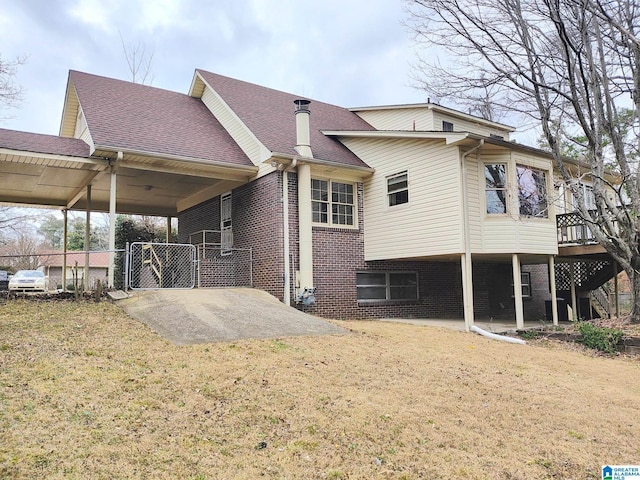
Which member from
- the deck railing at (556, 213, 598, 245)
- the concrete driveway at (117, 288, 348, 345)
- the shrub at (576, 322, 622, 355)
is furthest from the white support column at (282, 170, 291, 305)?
the deck railing at (556, 213, 598, 245)

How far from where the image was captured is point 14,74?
1546 centimetres

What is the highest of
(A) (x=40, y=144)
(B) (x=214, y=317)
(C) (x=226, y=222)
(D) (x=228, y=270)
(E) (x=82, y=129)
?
(E) (x=82, y=129)

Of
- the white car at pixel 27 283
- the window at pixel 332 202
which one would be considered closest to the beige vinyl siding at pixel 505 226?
the window at pixel 332 202

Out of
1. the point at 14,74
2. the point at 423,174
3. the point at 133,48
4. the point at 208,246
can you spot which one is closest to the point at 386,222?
the point at 423,174

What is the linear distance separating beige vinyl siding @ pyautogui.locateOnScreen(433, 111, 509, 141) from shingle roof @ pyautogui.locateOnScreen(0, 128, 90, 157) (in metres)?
10.3

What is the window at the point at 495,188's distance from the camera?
12664 mm

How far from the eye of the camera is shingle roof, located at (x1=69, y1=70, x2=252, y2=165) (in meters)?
13.0

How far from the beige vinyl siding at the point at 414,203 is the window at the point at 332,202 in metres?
0.50

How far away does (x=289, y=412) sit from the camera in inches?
195

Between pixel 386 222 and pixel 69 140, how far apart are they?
8834mm

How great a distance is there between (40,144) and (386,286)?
9900mm

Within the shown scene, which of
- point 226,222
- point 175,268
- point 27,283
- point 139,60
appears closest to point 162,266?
point 175,268

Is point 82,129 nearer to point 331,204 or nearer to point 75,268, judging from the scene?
point 75,268

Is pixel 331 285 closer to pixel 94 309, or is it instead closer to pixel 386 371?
pixel 94 309
